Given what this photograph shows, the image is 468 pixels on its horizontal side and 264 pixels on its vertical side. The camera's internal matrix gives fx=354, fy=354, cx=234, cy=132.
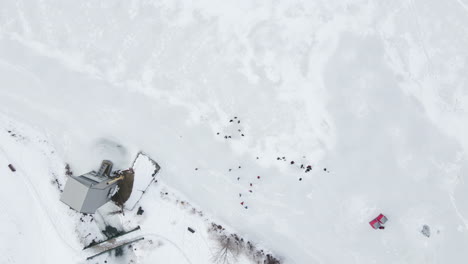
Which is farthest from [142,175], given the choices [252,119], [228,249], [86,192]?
[252,119]

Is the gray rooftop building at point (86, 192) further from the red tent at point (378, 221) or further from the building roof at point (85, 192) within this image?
the red tent at point (378, 221)

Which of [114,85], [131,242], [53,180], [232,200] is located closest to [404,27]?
[232,200]

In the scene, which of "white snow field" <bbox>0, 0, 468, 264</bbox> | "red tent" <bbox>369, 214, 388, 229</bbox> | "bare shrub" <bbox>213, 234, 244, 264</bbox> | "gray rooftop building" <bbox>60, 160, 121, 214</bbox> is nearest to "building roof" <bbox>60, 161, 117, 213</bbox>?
"gray rooftop building" <bbox>60, 160, 121, 214</bbox>

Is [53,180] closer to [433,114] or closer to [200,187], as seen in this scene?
[200,187]

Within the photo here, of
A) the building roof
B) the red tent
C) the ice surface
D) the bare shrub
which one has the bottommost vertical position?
the building roof

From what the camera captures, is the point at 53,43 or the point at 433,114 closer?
the point at 433,114

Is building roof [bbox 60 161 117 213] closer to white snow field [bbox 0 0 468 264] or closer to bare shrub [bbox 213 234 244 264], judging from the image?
white snow field [bbox 0 0 468 264]
